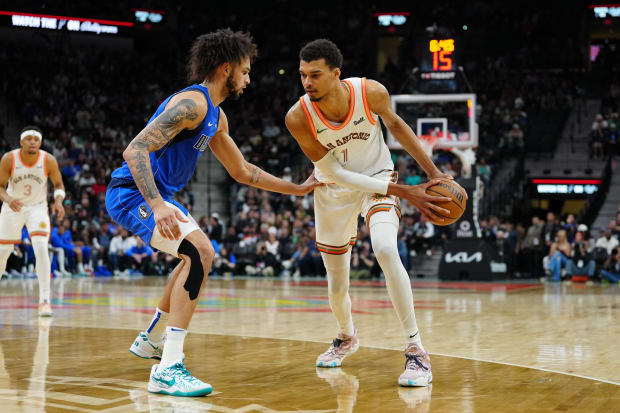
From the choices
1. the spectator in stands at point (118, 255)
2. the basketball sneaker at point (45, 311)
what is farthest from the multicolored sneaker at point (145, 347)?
the spectator in stands at point (118, 255)

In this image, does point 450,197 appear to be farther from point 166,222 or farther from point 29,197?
point 29,197

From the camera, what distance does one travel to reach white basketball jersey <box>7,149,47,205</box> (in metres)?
8.24

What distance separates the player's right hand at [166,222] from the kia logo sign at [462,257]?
12.1 meters

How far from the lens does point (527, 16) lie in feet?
88.2

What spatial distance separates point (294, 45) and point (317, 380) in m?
24.5

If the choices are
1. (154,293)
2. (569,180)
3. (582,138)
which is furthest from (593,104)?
(154,293)

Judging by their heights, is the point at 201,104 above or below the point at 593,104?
below

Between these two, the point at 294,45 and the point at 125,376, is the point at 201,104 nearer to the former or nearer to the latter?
the point at 125,376

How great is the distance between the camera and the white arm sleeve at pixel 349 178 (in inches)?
181

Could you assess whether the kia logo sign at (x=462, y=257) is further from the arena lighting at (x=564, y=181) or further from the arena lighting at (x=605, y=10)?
the arena lighting at (x=605, y=10)

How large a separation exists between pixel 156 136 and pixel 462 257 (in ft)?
39.5

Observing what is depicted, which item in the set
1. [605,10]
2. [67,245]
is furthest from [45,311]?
[605,10]

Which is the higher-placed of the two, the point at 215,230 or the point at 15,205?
the point at 15,205

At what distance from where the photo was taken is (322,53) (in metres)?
4.61
